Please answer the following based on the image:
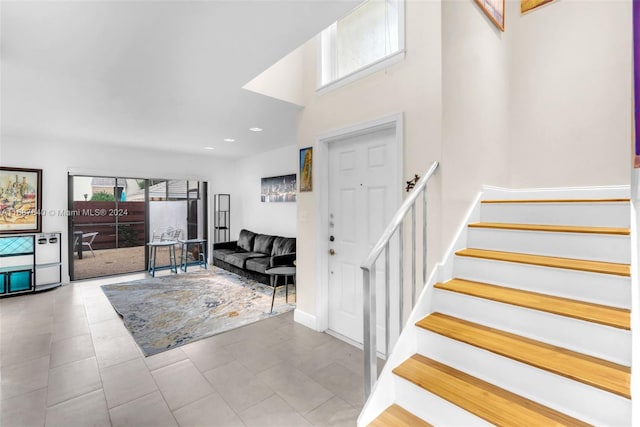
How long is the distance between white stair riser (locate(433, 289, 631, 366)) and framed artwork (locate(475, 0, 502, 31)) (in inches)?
91.0

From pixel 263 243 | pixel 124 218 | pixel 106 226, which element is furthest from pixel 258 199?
pixel 106 226

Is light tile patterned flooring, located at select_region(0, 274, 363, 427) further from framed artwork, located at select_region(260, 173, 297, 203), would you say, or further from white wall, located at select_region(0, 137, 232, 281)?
framed artwork, located at select_region(260, 173, 297, 203)

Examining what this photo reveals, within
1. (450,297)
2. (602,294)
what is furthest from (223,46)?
(602,294)

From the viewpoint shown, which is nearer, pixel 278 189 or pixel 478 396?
pixel 478 396

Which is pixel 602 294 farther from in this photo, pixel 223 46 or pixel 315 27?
pixel 223 46

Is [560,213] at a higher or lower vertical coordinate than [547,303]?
higher

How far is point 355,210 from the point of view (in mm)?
2875

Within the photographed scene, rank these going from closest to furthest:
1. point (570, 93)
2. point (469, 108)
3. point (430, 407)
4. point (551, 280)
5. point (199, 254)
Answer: point (430, 407) < point (551, 280) < point (469, 108) < point (570, 93) < point (199, 254)

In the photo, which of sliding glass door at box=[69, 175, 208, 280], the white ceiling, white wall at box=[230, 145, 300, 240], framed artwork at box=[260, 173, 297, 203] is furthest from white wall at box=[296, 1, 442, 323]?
sliding glass door at box=[69, 175, 208, 280]

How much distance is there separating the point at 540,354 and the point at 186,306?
3.90m

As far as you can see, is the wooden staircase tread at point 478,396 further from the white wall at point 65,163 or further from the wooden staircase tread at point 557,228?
the white wall at point 65,163

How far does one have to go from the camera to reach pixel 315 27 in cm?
200

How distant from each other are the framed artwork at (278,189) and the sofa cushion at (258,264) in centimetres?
124

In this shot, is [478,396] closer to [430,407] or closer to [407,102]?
[430,407]
